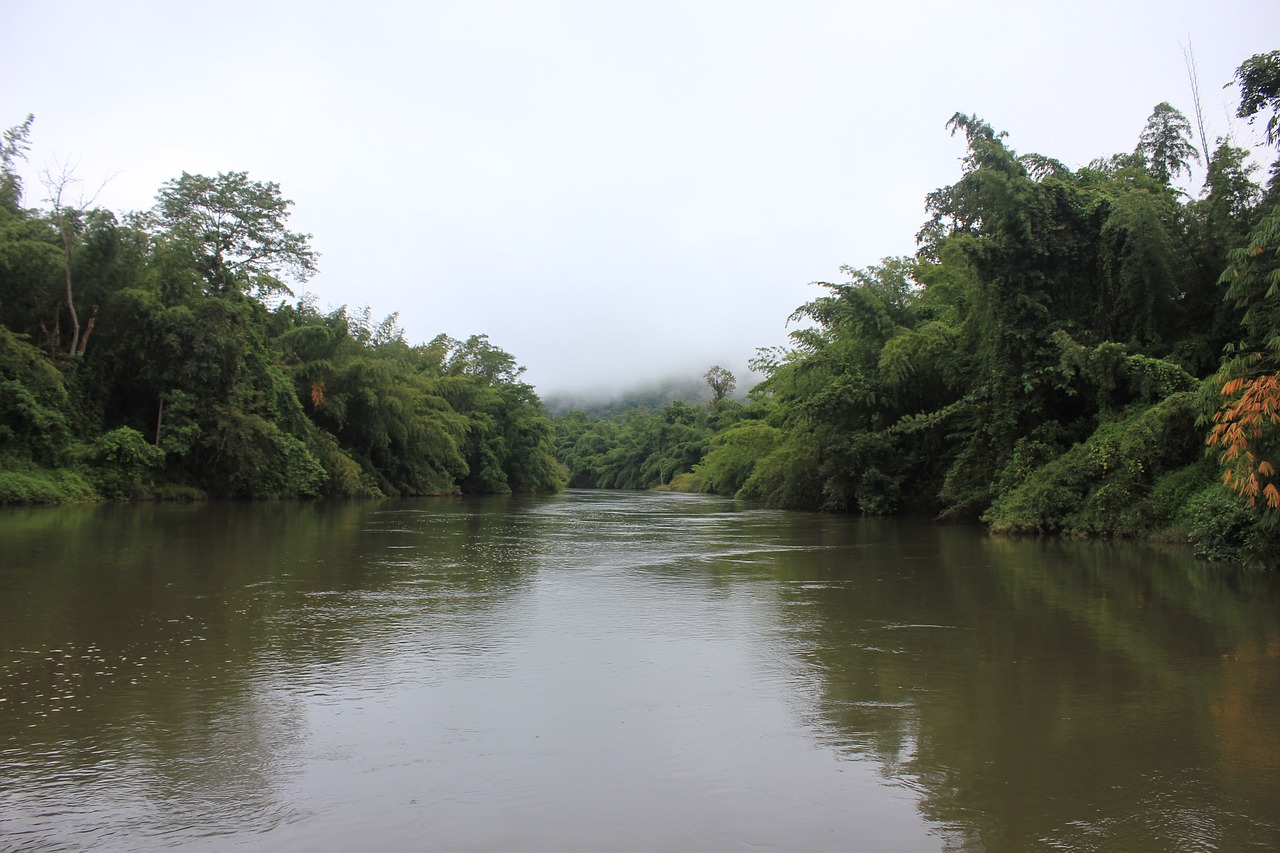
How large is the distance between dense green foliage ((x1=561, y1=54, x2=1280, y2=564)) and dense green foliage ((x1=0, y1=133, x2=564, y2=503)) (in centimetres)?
1817

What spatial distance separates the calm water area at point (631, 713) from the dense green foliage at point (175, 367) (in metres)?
18.3

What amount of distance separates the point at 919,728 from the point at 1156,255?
16.0 metres

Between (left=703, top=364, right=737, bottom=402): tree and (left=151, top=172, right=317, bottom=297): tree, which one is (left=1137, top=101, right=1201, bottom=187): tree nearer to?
(left=151, top=172, right=317, bottom=297): tree

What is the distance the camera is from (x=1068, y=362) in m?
17.1

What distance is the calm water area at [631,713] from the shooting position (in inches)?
120

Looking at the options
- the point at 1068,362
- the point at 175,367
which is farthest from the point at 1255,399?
the point at 175,367

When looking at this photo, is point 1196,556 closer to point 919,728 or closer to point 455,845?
point 919,728

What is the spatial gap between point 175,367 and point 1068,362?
26224 millimetres

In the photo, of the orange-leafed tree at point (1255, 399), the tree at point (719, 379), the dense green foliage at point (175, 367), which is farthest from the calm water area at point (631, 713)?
the tree at point (719, 379)

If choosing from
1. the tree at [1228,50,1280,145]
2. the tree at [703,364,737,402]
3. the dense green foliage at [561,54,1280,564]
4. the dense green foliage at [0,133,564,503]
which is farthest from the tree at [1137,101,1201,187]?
the tree at [703,364,737,402]

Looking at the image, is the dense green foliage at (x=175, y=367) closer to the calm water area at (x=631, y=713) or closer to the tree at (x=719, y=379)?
the calm water area at (x=631, y=713)

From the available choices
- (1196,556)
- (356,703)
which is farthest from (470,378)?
(356,703)

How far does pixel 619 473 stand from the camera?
9262 centimetres

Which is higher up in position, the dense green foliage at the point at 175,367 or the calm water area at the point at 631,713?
the dense green foliage at the point at 175,367
